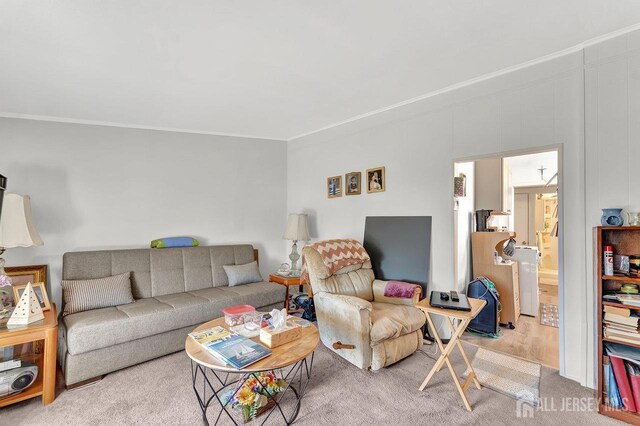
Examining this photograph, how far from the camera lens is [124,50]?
2.12 meters

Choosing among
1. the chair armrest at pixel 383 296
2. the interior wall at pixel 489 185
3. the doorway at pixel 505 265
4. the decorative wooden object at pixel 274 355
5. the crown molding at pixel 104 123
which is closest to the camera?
the decorative wooden object at pixel 274 355

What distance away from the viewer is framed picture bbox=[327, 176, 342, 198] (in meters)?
4.04

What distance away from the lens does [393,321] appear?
250 cm

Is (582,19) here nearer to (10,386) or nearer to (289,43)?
(289,43)

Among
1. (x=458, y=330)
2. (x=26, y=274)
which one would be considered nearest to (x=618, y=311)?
(x=458, y=330)

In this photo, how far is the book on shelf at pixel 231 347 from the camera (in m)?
1.63

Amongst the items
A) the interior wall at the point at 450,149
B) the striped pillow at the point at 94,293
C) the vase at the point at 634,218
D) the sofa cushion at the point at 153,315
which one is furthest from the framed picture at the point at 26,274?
the vase at the point at 634,218

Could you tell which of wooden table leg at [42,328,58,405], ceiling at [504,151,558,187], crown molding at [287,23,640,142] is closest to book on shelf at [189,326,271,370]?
wooden table leg at [42,328,58,405]

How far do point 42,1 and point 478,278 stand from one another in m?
4.29

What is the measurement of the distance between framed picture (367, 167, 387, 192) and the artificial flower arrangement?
2.31 meters

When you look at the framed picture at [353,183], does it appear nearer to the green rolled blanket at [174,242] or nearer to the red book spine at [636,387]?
the green rolled blanket at [174,242]

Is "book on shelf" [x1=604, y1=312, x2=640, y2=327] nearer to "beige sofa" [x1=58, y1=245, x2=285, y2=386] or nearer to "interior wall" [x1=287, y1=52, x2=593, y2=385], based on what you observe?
"interior wall" [x1=287, y1=52, x2=593, y2=385]

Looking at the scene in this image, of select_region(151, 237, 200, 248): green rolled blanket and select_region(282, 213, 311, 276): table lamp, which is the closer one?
select_region(151, 237, 200, 248): green rolled blanket

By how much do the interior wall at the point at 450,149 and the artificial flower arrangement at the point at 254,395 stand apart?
1.90 m
